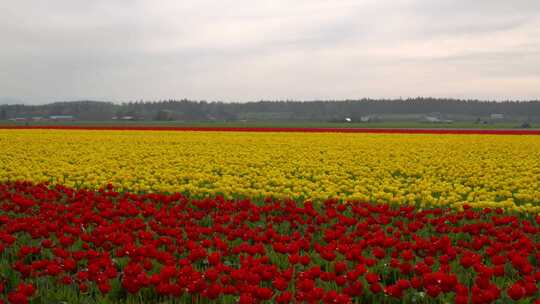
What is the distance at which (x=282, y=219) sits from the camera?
7488mm

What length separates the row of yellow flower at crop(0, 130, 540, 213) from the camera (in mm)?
10609

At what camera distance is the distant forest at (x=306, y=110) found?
110125mm

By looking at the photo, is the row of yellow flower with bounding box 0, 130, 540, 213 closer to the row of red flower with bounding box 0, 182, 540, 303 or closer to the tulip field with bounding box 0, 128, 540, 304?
the tulip field with bounding box 0, 128, 540, 304

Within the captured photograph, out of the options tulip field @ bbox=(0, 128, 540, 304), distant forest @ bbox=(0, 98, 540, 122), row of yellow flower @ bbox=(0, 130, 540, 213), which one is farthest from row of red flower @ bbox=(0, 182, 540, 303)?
distant forest @ bbox=(0, 98, 540, 122)

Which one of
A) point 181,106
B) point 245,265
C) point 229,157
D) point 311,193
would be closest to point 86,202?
point 311,193

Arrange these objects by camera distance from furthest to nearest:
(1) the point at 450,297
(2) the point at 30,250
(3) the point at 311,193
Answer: (3) the point at 311,193
(2) the point at 30,250
(1) the point at 450,297

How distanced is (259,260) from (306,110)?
391 feet

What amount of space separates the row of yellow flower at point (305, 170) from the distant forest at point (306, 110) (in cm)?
8397

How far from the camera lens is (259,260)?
506 cm

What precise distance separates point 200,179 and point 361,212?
5748 mm

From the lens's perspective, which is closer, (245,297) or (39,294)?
(245,297)

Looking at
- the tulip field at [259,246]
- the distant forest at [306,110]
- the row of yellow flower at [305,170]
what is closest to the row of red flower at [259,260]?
the tulip field at [259,246]

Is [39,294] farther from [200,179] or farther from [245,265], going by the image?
[200,179]

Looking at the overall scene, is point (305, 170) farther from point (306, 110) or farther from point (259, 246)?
point (306, 110)
